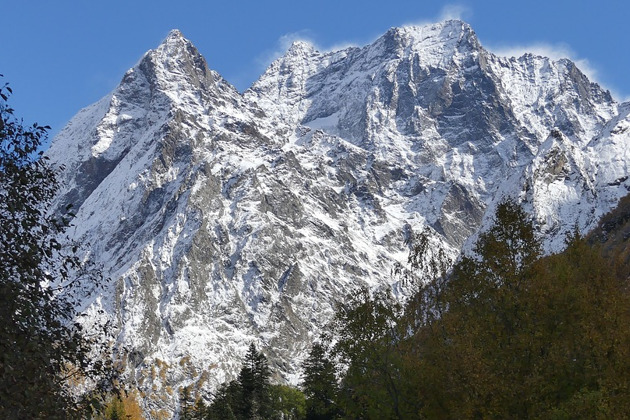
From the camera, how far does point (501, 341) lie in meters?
34.0

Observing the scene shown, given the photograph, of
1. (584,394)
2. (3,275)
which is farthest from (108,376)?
(584,394)

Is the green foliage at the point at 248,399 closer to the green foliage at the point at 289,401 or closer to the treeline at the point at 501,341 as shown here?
the treeline at the point at 501,341

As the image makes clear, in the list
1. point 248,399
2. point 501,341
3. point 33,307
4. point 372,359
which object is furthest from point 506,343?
point 248,399

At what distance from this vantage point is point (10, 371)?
718 inches

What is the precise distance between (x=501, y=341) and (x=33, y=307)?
20.6m

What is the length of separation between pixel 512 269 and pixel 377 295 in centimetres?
1015

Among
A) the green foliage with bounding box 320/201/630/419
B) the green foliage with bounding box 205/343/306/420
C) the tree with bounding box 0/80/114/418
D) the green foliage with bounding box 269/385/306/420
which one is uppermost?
the green foliage with bounding box 269/385/306/420

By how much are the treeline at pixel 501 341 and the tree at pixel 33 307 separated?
15.5 meters

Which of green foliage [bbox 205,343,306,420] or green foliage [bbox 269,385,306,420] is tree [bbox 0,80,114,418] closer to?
green foliage [bbox 205,343,306,420]

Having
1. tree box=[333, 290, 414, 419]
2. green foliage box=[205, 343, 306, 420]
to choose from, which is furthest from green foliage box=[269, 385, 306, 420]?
tree box=[333, 290, 414, 419]

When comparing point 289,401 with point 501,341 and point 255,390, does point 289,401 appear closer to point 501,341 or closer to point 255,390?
point 255,390

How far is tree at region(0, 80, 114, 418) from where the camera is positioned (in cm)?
1878

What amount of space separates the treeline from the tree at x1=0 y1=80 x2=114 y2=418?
50.8ft

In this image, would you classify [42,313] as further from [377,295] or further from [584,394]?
[377,295]
